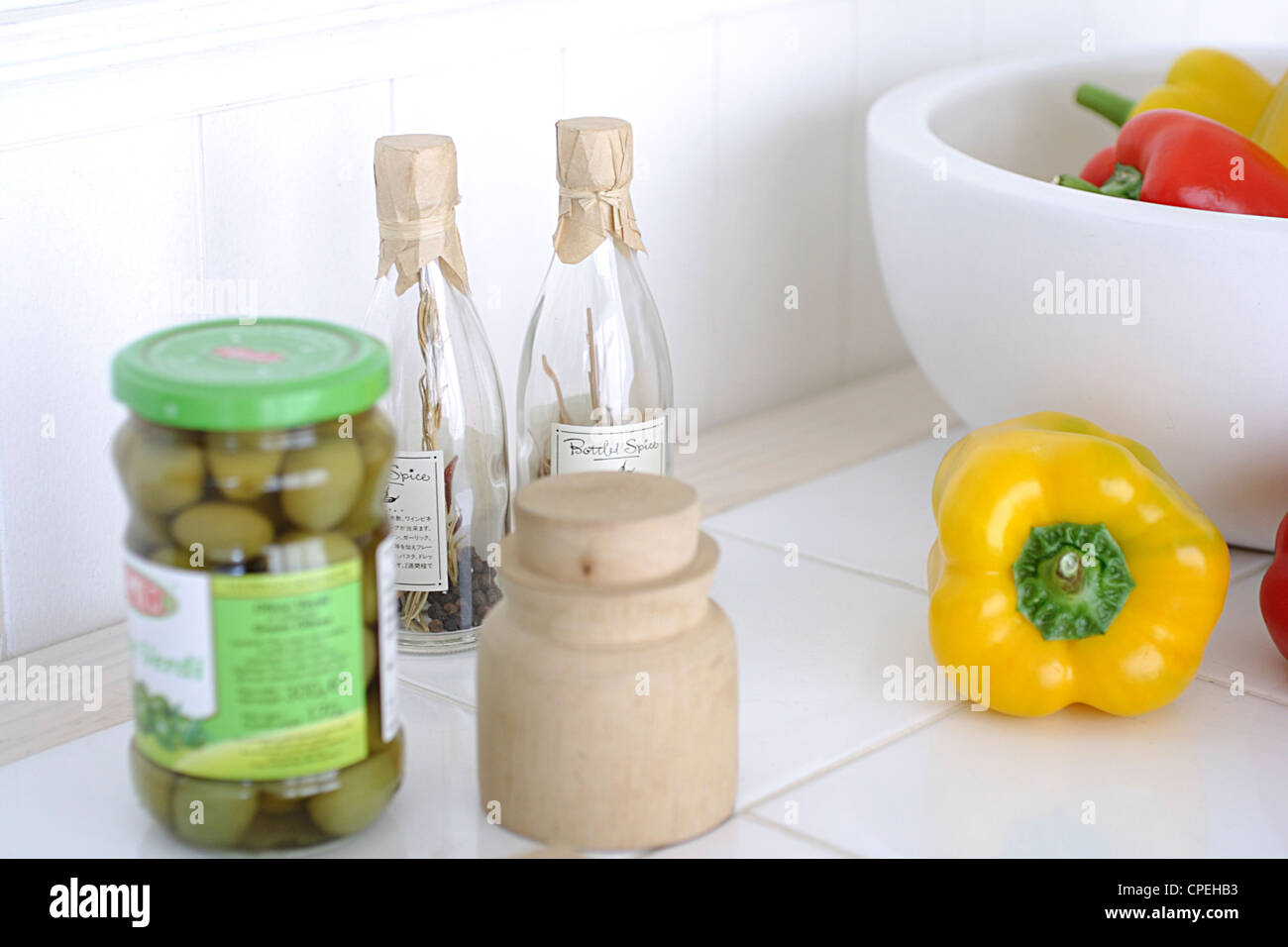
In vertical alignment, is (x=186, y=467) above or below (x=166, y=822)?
above

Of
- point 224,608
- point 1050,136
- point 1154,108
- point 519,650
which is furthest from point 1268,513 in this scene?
point 224,608

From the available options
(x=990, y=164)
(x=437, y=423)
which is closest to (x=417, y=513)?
(x=437, y=423)

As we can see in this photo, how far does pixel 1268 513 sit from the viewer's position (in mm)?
994

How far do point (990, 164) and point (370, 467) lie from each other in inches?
24.9

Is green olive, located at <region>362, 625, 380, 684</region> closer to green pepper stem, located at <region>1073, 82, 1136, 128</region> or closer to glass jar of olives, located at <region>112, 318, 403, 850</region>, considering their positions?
glass jar of olives, located at <region>112, 318, 403, 850</region>

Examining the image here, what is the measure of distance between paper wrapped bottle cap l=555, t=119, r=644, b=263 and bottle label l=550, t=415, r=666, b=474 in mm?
97

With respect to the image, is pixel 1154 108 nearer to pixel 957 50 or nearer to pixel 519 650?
pixel 957 50

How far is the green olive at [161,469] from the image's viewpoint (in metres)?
0.64

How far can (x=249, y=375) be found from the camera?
0.64 metres

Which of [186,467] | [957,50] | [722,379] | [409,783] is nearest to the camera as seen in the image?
[186,467]

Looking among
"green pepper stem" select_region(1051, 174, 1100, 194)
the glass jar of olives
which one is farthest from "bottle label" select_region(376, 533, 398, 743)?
"green pepper stem" select_region(1051, 174, 1100, 194)

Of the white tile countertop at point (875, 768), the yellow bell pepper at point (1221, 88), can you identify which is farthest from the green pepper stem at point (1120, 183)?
the white tile countertop at point (875, 768)

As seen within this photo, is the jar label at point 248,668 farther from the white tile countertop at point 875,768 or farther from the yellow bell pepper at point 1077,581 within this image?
the yellow bell pepper at point 1077,581
